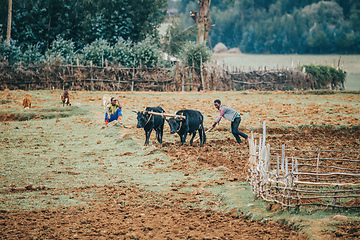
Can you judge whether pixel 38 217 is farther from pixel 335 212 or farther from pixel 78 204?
pixel 335 212

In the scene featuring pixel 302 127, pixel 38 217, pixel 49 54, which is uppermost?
pixel 49 54

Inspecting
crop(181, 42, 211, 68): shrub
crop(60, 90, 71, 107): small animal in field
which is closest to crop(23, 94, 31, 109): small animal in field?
crop(60, 90, 71, 107): small animal in field

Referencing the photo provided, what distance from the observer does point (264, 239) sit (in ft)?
22.9

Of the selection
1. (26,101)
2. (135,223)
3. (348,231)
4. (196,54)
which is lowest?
(135,223)

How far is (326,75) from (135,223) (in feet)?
112

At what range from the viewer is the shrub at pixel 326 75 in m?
38.0

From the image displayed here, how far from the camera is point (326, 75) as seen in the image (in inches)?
1518

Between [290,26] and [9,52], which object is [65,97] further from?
[290,26]

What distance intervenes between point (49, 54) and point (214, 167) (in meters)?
26.6

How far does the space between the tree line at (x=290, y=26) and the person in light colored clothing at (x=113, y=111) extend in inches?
1622

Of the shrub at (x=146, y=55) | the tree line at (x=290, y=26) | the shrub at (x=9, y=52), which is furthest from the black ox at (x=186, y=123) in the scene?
the tree line at (x=290, y=26)

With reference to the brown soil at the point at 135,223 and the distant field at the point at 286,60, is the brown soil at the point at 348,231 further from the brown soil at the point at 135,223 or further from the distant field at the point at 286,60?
the distant field at the point at 286,60

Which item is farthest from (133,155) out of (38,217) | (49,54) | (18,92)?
(49,54)

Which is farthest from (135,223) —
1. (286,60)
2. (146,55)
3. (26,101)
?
(286,60)
